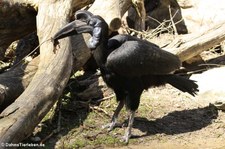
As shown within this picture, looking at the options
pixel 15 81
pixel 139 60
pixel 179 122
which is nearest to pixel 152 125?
pixel 179 122

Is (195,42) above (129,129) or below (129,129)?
above

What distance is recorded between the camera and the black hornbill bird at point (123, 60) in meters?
5.04

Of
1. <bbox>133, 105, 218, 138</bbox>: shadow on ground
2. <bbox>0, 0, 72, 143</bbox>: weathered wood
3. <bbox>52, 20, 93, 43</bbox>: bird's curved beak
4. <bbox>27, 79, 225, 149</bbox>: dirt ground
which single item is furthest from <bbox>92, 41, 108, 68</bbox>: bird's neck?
<bbox>133, 105, 218, 138</bbox>: shadow on ground

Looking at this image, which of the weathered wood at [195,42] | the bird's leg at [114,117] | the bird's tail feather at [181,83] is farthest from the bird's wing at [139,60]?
the weathered wood at [195,42]

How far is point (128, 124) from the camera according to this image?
540cm

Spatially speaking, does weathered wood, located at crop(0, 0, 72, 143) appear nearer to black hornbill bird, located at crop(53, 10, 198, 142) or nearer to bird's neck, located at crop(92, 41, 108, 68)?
black hornbill bird, located at crop(53, 10, 198, 142)

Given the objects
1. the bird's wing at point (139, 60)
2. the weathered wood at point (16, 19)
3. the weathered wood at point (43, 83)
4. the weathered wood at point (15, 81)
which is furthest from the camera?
the weathered wood at point (16, 19)

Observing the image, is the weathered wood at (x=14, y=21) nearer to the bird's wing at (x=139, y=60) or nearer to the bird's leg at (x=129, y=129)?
the bird's wing at (x=139, y=60)

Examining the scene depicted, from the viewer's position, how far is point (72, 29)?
16.8ft

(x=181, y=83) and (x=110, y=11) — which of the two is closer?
(x=181, y=83)

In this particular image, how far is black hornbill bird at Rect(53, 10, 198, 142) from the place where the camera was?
5039 mm

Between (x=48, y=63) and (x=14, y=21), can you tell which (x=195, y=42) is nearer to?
(x=48, y=63)

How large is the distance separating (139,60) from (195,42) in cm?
161

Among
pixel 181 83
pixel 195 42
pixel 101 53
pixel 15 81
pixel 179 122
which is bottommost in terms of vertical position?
pixel 179 122
